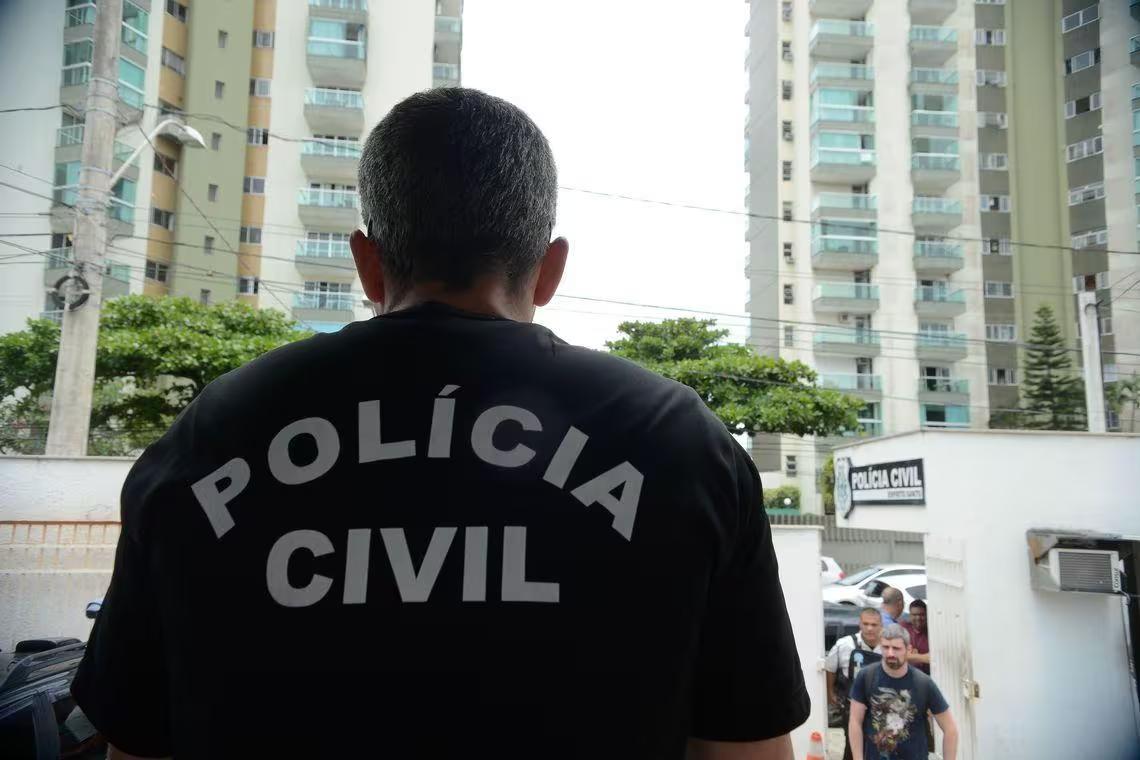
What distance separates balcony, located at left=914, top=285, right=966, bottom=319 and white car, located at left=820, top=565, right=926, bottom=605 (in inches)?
266

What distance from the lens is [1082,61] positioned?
672cm

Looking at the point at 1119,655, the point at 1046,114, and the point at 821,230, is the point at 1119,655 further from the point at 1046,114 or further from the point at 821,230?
the point at 821,230

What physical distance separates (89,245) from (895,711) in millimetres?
3881

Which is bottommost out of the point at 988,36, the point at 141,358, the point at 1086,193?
the point at 141,358

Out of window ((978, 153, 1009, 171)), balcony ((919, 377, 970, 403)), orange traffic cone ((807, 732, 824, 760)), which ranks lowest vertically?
orange traffic cone ((807, 732, 824, 760))

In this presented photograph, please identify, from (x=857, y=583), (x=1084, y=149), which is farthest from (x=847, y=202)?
(x=857, y=583)

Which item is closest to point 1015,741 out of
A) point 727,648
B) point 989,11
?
point 727,648

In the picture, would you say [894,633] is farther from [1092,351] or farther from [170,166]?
[170,166]

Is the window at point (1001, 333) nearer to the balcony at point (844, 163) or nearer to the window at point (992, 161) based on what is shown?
the window at point (992, 161)

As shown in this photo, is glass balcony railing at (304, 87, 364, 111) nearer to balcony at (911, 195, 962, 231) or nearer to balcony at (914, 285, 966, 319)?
balcony at (911, 195, 962, 231)

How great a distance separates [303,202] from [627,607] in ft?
21.3

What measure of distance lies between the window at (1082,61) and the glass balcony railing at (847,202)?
21.7 feet

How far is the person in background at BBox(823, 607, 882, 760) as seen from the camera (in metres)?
3.07

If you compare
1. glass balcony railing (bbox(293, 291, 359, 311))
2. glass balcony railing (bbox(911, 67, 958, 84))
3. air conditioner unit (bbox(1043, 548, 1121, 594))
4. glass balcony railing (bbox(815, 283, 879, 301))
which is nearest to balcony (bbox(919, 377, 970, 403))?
glass balcony railing (bbox(815, 283, 879, 301))
